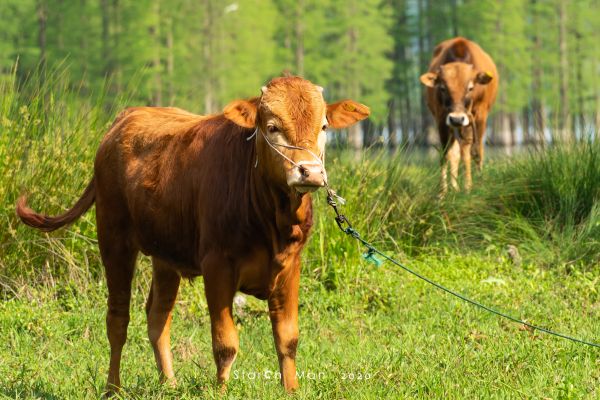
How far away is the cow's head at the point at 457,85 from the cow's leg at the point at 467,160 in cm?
55

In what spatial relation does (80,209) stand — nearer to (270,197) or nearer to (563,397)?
(270,197)

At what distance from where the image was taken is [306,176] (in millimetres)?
4684

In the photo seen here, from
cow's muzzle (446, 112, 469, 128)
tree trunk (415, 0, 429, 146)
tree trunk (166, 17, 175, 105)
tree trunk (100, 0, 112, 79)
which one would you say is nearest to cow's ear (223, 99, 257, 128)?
cow's muzzle (446, 112, 469, 128)

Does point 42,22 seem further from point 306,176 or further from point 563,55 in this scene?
point 306,176

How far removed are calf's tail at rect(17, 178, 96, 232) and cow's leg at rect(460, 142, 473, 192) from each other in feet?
16.5

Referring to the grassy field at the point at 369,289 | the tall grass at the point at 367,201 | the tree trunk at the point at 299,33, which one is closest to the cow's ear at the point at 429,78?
the tall grass at the point at 367,201

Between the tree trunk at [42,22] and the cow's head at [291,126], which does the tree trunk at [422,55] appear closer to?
the tree trunk at [42,22]

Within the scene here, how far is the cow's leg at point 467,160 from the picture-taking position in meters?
10.6

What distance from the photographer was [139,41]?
1357 inches

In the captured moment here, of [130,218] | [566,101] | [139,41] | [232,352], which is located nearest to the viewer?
[232,352]

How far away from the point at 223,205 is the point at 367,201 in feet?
14.1

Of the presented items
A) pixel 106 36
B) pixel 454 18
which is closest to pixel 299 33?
pixel 454 18

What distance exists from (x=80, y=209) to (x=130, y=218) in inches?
22.2

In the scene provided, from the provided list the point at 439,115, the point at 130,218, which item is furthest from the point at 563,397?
the point at 439,115
